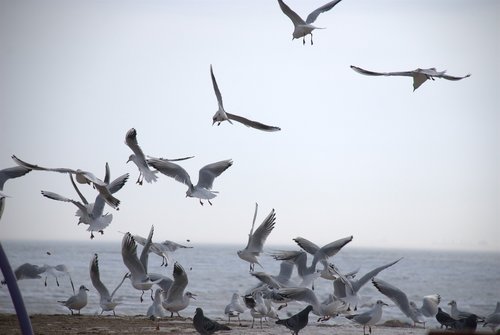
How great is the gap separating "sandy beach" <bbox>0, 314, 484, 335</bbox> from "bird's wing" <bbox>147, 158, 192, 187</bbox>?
2057mm

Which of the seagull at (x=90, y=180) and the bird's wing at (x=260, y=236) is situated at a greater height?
the seagull at (x=90, y=180)

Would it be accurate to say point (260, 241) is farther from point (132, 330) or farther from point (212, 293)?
point (212, 293)

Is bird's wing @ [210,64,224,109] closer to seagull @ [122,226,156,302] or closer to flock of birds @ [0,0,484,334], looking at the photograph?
flock of birds @ [0,0,484,334]

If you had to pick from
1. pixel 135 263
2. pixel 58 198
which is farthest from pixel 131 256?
pixel 58 198

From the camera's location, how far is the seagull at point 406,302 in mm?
12688

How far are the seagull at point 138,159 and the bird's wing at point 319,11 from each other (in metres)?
2.73

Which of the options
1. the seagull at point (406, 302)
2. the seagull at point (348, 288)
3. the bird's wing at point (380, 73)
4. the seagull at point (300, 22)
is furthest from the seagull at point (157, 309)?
the bird's wing at point (380, 73)

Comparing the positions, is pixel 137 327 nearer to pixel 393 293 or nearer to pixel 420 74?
pixel 393 293

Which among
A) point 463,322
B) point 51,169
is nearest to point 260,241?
point 463,322

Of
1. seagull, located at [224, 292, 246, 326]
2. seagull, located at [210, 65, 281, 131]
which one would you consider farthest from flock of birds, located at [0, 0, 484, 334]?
seagull, located at [224, 292, 246, 326]

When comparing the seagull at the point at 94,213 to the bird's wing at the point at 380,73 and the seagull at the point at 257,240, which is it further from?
the bird's wing at the point at 380,73

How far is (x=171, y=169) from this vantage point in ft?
41.4

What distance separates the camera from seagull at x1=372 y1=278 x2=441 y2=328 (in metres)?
12.7

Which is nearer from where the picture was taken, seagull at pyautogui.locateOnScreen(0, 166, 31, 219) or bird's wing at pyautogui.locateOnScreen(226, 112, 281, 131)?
bird's wing at pyautogui.locateOnScreen(226, 112, 281, 131)
